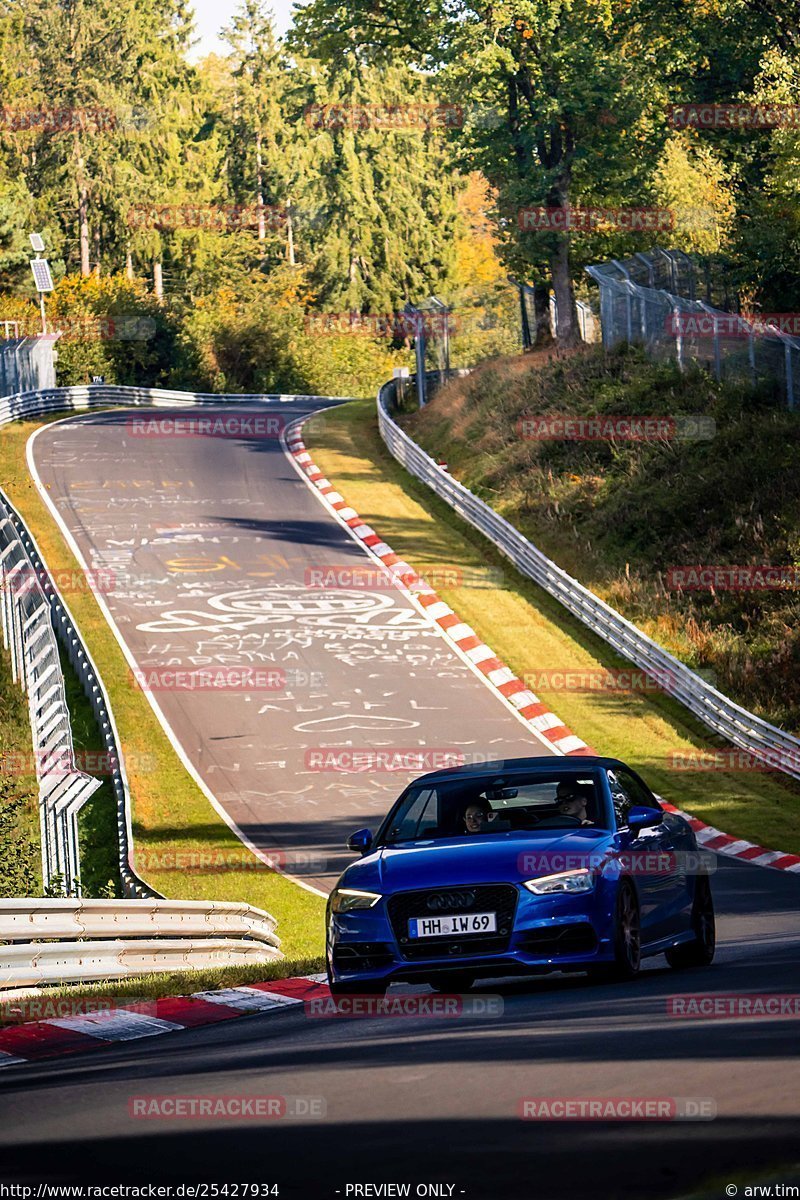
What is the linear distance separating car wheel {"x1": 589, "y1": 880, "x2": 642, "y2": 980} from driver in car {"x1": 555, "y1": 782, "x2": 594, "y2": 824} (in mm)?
686

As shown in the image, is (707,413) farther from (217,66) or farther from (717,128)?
(217,66)

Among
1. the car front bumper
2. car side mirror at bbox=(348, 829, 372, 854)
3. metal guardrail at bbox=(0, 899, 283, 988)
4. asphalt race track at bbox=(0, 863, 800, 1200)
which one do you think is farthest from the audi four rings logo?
metal guardrail at bbox=(0, 899, 283, 988)

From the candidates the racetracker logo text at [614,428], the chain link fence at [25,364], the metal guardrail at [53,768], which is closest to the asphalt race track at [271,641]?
the metal guardrail at [53,768]

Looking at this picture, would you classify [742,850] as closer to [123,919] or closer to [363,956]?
[123,919]

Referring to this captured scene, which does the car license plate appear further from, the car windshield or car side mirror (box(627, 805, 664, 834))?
car side mirror (box(627, 805, 664, 834))

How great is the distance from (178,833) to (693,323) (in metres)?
23.5

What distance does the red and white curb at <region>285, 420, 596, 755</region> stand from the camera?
1078 inches

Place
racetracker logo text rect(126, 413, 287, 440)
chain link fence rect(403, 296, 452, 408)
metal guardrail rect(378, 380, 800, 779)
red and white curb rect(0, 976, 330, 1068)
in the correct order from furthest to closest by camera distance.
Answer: racetracker logo text rect(126, 413, 287, 440) → chain link fence rect(403, 296, 452, 408) → metal guardrail rect(378, 380, 800, 779) → red and white curb rect(0, 976, 330, 1068)

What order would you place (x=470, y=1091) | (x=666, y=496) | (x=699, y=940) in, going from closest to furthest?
(x=470, y=1091) → (x=699, y=940) → (x=666, y=496)

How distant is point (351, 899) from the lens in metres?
10.3

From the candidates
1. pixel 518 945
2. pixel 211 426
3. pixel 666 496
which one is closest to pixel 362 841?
pixel 518 945

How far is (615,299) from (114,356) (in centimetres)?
4145

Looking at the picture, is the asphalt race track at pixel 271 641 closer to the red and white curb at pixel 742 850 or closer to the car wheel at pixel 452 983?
the red and white curb at pixel 742 850

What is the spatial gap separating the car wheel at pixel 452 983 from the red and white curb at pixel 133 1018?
1.02 metres
